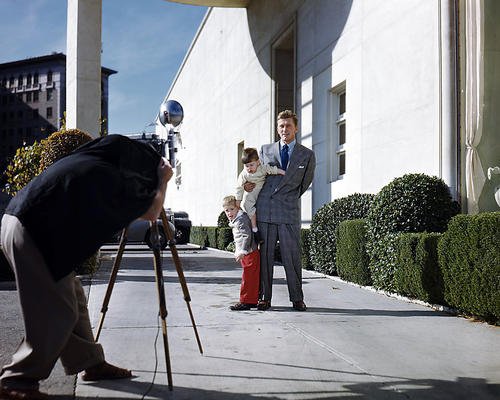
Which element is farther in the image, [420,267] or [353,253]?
[353,253]

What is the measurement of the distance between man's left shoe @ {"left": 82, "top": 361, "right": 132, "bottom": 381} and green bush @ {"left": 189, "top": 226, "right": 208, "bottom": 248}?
59.9ft

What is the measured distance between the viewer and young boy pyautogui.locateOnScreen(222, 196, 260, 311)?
618cm

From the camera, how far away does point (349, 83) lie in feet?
37.2

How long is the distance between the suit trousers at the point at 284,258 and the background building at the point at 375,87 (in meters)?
2.58

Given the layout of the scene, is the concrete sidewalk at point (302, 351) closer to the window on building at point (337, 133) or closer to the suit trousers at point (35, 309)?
the suit trousers at point (35, 309)

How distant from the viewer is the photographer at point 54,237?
2998 millimetres

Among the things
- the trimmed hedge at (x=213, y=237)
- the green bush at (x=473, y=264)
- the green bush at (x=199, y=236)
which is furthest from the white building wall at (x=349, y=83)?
the green bush at (x=473, y=264)

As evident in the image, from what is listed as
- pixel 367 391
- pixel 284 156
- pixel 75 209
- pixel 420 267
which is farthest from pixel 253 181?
pixel 75 209

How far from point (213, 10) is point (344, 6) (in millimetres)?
13892

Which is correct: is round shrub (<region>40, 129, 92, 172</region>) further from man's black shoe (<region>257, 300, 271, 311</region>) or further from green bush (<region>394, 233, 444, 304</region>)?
green bush (<region>394, 233, 444, 304</region>)

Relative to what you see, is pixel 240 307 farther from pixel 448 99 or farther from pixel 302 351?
pixel 448 99

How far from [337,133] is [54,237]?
9.93 meters

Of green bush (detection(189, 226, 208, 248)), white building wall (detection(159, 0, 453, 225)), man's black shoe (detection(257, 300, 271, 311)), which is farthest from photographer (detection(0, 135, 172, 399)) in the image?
green bush (detection(189, 226, 208, 248))

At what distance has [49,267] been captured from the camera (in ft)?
9.86
